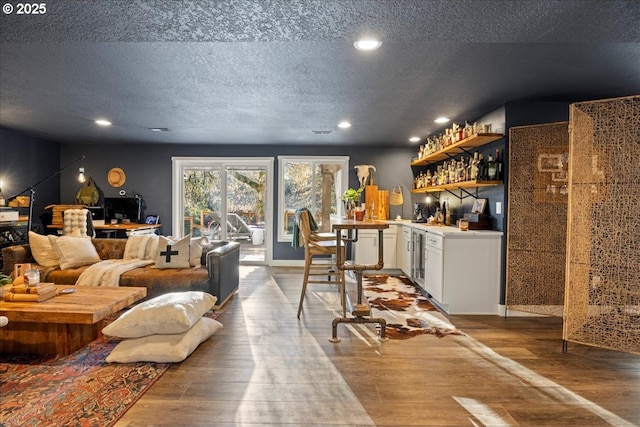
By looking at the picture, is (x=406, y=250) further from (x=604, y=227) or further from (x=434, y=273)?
(x=604, y=227)

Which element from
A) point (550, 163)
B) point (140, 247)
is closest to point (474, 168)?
point (550, 163)

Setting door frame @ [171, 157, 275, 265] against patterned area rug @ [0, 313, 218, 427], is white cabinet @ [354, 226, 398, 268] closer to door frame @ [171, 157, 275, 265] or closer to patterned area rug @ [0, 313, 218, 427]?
door frame @ [171, 157, 275, 265]

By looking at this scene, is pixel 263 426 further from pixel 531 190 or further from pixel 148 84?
pixel 531 190

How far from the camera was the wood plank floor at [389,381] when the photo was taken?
2.15 m

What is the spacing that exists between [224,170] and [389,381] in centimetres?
571

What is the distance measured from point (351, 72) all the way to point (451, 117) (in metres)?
2.17

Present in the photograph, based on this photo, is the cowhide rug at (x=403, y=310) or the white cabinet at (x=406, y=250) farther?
the white cabinet at (x=406, y=250)

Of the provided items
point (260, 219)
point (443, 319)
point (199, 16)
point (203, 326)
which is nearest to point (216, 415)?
point (203, 326)

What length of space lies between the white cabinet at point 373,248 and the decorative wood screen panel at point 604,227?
3.37 metres

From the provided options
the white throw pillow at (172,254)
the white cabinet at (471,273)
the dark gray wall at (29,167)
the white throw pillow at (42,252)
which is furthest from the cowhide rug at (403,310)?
the dark gray wall at (29,167)

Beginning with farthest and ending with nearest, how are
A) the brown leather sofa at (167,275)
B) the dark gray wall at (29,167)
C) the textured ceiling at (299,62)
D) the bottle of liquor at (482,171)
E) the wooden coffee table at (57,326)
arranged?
the dark gray wall at (29,167)
the bottle of liquor at (482,171)
the brown leather sofa at (167,275)
the wooden coffee table at (57,326)
the textured ceiling at (299,62)

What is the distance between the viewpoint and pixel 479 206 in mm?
4734

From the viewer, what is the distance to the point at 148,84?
11.8ft

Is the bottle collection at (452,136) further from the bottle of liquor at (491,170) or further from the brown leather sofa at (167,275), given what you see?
the brown leather sofa at (167,275)
